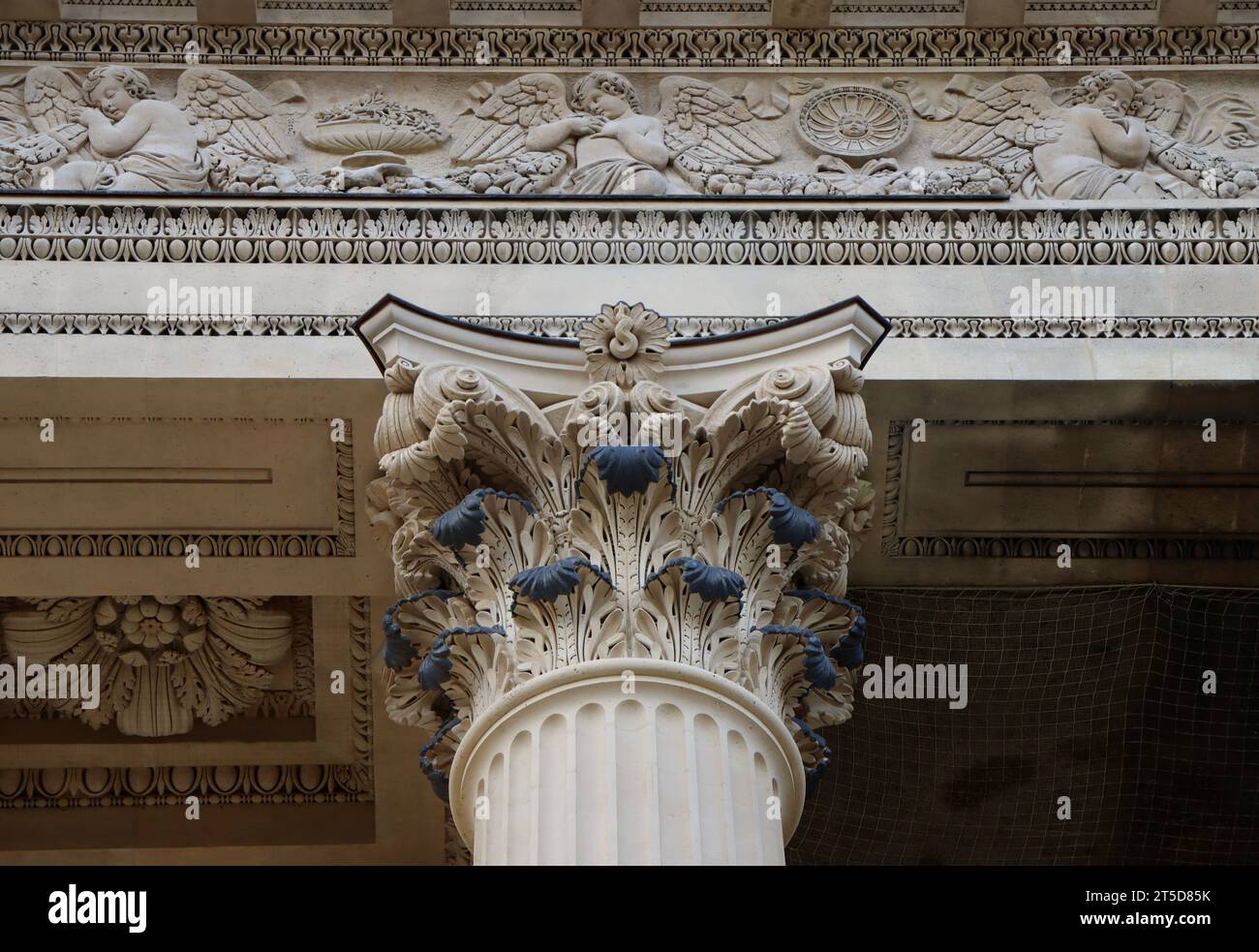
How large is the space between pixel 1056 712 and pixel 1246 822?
5.20ft

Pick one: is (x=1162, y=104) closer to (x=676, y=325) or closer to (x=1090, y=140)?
(x=1090, y=140)

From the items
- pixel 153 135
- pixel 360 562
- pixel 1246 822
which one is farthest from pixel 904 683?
pixel 153 135

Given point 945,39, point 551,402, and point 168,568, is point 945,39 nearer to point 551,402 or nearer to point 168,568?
point 551,402

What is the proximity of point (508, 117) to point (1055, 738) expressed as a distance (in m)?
5.35

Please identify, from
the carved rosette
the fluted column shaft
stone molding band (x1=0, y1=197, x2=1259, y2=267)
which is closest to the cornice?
stone molding band (x1=0, y1=197, x2=1259, y2=267)

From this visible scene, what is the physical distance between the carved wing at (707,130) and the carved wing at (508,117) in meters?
0.70

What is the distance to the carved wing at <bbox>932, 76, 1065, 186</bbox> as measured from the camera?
15.4 meters

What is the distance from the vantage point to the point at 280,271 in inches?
559

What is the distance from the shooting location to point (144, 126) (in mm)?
15344

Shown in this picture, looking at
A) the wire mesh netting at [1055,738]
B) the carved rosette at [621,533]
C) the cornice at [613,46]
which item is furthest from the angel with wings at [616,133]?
the wire mesh netting at [1055,738]

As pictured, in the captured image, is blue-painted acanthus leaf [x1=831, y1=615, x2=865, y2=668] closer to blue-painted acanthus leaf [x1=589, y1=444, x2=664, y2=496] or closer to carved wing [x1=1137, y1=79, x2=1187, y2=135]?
blue-painted acanthus leaf [x1=589, y1=444, x2=664, y2=496]

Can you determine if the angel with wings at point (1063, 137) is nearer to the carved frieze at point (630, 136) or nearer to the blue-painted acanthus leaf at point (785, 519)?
the carved frieze at point (630, 136)

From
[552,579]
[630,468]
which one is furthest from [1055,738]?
[552,579]
